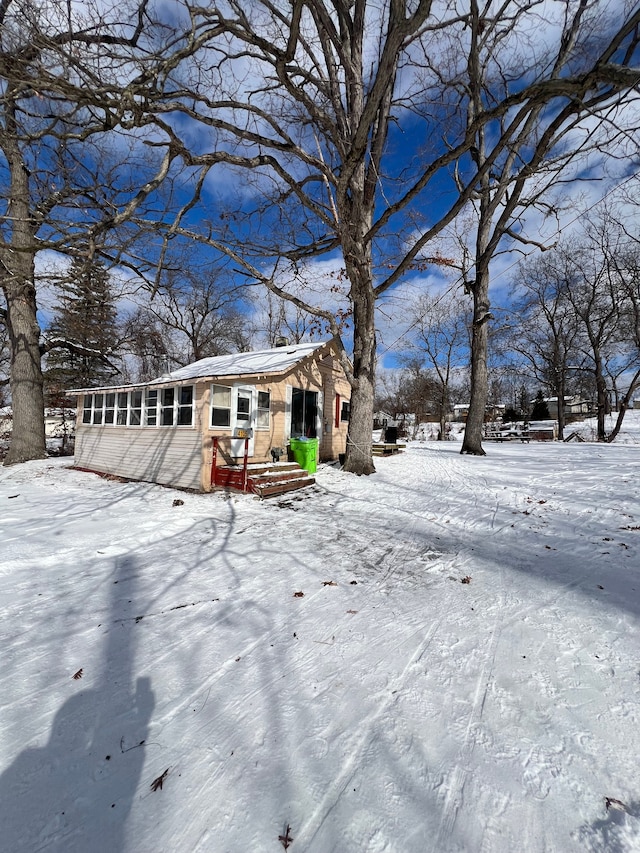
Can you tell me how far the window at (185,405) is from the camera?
332 inches

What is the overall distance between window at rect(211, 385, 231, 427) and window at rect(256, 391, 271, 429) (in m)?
1.08

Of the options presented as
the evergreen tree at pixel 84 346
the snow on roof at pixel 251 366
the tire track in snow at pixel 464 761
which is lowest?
the tire track in snow at pixel 464 761

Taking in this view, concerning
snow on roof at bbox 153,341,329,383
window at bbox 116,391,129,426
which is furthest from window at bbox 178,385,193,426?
window at bbox 116,391,129,426

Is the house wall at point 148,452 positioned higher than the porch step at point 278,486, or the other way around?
the house wall at point 148,452

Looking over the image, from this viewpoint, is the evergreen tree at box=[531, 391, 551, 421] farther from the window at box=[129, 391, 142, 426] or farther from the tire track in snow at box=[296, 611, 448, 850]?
the tire track in snow at box=[296, 611, 448, 850]

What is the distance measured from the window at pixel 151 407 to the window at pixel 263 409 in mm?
2667

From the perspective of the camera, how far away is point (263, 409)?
9969 mm

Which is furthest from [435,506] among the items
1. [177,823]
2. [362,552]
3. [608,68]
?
[608,68]

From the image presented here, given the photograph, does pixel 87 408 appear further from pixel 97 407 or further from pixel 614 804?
pixel 614 804

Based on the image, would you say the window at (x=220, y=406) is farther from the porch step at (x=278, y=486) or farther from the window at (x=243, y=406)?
the porch step at (x=278, y=486)

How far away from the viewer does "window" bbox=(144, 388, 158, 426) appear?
9.30 m

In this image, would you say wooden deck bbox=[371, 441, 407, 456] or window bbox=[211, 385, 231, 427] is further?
wooden deck bbox=[371, 441, 407, 456]

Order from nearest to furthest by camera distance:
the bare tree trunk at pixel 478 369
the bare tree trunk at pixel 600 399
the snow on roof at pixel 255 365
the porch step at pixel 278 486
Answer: the porch step at pixel 278 486 < the snow on roof at pixel 255 365 < the bare tree trunk at pixel 478 369 < the bare tree trunk at pixel 600 399

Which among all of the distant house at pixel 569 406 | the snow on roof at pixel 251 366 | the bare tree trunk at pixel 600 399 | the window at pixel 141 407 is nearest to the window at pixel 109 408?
the window at pixel 141 407
